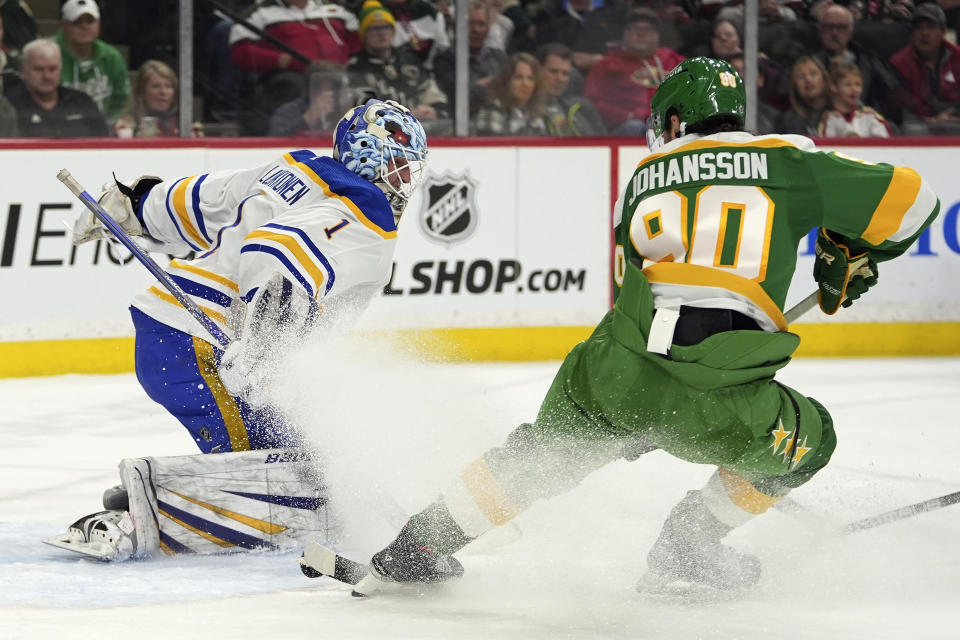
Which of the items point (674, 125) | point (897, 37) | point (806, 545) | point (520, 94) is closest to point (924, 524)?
point (806, 545)

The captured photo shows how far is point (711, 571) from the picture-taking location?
2812mm

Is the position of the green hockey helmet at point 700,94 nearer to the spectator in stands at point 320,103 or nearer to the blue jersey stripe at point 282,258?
the blue jersey stripe at point 282,258

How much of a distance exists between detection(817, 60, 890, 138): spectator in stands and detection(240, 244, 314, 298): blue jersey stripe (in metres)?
4.69

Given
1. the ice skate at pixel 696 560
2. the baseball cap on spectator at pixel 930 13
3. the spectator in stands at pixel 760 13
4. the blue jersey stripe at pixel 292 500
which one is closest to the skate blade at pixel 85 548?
the blue jersey stripe at pixel 292 500

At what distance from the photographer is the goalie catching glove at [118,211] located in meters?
3.35

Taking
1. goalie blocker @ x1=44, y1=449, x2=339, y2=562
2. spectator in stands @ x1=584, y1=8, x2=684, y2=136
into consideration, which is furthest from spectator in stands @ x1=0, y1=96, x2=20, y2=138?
goalie blocker @ x1=44, y1=449, x2=339, y2=562

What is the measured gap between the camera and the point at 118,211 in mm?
3344

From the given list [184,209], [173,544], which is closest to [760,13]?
[184,209]

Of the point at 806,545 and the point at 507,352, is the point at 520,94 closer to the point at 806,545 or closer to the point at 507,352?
the point at 507,352

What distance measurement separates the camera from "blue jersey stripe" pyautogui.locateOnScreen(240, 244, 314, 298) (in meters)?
2.84

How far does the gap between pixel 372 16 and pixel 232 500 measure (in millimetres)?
3855

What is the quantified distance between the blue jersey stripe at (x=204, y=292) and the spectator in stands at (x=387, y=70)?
3.49 meters

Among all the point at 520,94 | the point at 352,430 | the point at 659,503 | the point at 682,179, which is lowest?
the point at 659,503

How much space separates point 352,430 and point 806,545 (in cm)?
104
